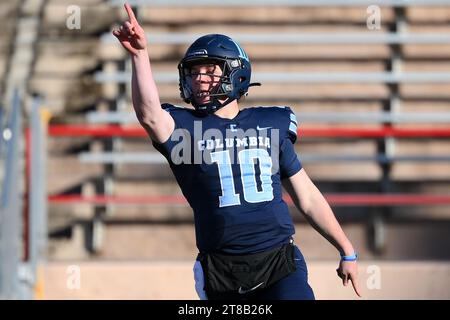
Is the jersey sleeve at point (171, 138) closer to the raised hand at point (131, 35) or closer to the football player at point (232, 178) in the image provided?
the football player at point (232, 178)

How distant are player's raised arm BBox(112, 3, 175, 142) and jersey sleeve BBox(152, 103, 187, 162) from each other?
23 mm

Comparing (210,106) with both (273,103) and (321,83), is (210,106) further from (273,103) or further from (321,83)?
(321,83)

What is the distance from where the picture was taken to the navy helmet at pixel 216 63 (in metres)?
4.69

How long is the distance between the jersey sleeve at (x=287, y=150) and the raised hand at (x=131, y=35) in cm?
79

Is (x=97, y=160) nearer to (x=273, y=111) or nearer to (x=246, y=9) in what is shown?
(x=246, y=9)

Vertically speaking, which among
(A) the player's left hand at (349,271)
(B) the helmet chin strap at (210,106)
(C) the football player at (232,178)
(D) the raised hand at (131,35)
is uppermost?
(D) the raised hand at (131,35)

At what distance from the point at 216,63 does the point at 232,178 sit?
0.49m

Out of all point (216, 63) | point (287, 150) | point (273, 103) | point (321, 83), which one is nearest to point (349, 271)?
point (287, 150)

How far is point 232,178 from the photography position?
15.2 ft

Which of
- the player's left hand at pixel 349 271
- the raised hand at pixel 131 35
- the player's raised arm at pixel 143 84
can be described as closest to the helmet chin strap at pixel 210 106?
the player's raised arm at pixel 143 84

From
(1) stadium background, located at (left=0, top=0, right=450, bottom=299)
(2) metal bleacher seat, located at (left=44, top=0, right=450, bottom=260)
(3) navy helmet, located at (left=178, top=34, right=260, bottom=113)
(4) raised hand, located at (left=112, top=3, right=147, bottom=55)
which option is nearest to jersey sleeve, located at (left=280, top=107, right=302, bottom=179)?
(3) navy helmet, located at (left=178, top=34, right=260, bottom=113)

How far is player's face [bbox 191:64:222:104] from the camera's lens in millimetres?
4703

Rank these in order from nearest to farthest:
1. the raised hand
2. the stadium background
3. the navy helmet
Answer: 1. the raised hand
2. the navy helmet
3. the stadium background

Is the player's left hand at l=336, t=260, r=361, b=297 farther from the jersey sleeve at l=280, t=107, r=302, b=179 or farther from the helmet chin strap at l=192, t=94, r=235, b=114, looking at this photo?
the helmet chin strap at l=192, t=94, r=235, b=114
